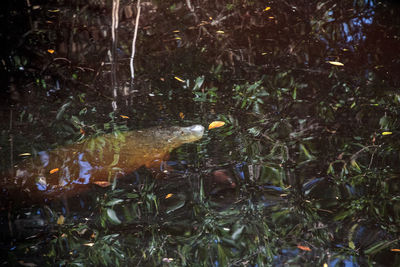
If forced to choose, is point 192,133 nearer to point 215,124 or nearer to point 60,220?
point 215,124

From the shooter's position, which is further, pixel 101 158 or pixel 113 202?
pixel 101 158

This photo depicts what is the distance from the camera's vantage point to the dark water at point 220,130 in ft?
5.92

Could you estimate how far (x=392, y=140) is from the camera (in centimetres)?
249

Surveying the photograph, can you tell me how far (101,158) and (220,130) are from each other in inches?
34.8

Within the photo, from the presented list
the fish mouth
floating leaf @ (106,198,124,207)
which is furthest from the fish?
floating leaf @ (106,198,124,207)

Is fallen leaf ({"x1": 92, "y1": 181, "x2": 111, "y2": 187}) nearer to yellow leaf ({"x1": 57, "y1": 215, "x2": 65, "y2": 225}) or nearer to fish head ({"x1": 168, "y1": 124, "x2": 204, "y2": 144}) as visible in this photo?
yellow leaf ({"x1": 57, "y1": 215, "x2": 65, "y2": 225})

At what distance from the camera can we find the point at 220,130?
2682 mm

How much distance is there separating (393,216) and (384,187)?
0.24 meters

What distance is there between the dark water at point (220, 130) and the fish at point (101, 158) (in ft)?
0.21

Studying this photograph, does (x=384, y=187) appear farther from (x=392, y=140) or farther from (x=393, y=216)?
(x=392, y=140)

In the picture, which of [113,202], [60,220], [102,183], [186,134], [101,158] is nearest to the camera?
[60,220]

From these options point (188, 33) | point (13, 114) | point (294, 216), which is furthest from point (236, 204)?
point (188, 33)

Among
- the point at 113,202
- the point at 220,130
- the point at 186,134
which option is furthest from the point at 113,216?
the point at 220,130

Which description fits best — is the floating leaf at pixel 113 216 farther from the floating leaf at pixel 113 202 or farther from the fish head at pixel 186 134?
the fish head at pixel 186 134
